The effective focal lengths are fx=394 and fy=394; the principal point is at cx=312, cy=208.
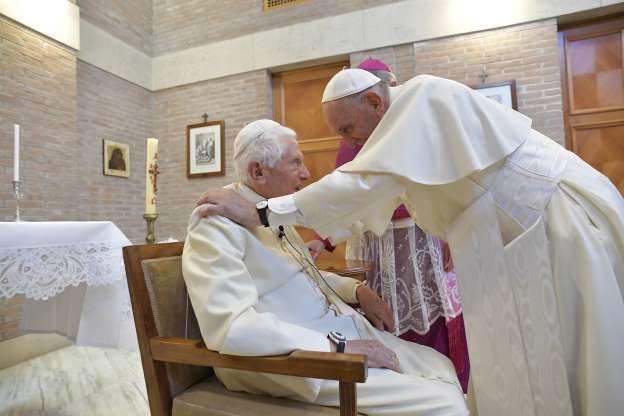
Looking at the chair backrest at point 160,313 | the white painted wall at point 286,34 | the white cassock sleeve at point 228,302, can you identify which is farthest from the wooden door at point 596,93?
the chair backrest at point 160,313

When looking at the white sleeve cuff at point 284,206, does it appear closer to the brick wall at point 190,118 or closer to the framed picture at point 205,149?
the brick wall at point 190,118

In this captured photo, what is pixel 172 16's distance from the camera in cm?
639

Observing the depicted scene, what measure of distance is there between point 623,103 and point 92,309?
5.60 meters

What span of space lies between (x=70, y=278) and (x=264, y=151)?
50.0 inches

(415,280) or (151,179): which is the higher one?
(151,179)

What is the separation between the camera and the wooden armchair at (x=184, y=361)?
3.42 ft

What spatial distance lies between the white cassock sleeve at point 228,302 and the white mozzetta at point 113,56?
16.9ft

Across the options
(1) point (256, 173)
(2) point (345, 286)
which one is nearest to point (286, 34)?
(1) point (256, 173)

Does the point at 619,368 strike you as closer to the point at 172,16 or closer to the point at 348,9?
the point at 348,9

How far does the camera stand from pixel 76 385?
3.03 metres

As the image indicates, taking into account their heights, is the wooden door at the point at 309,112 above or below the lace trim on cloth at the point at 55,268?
above

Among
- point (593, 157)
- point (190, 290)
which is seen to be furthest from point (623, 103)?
point (190, 290)

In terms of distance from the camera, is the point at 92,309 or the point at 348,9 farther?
the point at 348,9

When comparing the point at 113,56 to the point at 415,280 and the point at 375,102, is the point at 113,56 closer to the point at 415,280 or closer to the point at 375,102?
the point at 375,102
